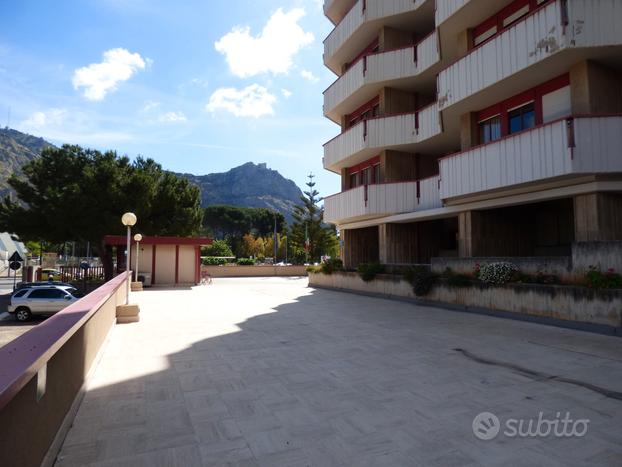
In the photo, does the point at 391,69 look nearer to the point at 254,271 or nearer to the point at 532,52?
the point at 532,52

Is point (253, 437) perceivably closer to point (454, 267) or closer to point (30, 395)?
point (30, 395)

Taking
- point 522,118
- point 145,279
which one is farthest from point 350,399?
point 145,279

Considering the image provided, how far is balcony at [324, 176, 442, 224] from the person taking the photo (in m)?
16.8

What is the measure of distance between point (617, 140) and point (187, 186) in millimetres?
33676

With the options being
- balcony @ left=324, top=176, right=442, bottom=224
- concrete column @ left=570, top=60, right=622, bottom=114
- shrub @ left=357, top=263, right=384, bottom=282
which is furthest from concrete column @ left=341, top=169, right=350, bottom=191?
concrete column @ left=570, top=60, right=622, bottom=114

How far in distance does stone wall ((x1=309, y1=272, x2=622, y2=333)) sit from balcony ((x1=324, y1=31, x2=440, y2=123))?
917cm

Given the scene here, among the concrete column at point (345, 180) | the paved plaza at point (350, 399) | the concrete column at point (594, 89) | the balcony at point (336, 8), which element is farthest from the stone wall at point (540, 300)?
the balcony at point (336, 8)

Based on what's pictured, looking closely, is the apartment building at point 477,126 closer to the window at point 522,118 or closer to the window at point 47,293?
the window at point 522,118

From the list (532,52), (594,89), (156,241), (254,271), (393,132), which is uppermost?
(393,132)

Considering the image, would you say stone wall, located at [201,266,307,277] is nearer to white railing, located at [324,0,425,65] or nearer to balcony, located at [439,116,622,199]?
white railing, located at [324,0,425,65]

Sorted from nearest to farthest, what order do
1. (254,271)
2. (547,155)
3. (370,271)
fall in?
(547,155)
(370,271)
(254,271)

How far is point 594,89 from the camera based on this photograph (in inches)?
421

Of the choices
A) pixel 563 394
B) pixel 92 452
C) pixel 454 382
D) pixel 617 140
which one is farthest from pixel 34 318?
pixel 617 140

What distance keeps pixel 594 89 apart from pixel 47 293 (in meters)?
21.8
